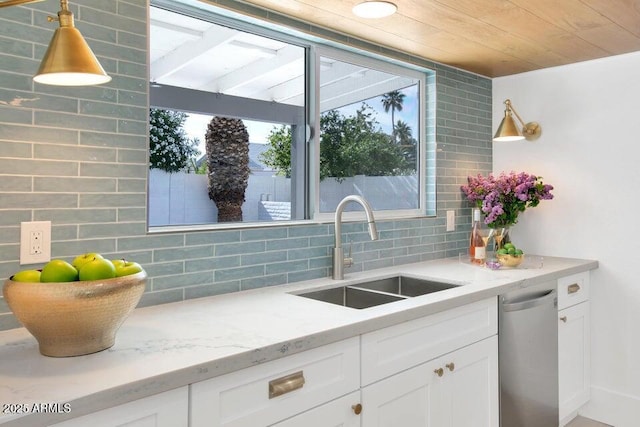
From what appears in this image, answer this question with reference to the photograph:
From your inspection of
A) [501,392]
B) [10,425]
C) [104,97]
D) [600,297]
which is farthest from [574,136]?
[10,425]

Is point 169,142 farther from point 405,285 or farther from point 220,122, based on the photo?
point 405,285

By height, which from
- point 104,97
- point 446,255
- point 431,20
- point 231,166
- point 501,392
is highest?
point 431,20

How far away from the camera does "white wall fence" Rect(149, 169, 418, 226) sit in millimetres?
1857

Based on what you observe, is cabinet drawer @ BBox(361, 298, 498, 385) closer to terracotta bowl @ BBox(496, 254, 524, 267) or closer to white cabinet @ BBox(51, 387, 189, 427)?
terracotta bowl @ BBox(496, 254, 524, 267)

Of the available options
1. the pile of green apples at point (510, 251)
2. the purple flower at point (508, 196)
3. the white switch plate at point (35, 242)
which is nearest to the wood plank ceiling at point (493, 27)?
the purple flower at point (508, 196)

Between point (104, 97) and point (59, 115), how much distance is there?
0.16 meters

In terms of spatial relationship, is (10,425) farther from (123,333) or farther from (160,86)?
(160,86)

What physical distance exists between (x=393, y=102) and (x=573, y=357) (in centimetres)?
172

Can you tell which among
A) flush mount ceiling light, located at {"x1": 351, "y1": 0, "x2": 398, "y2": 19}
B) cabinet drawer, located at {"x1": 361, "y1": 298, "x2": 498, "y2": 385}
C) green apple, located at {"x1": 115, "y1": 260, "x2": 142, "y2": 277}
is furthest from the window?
cabinet drawer, located at {"x1": 361, "y1": 298, "x2": 498, "y2": 385}

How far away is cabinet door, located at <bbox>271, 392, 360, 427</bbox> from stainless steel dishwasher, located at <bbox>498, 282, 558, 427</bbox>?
36.8 inches

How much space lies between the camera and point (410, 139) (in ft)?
9.52

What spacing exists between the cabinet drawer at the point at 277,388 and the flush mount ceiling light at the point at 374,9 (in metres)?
1.32

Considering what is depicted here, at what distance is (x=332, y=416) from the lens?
1.43 metres

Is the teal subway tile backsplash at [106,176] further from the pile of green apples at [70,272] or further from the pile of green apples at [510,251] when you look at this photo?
the pile of green apples at [510,251]
